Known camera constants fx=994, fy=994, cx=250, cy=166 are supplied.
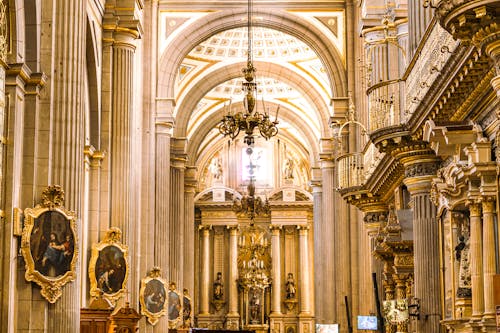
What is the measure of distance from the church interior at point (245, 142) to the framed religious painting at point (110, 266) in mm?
44

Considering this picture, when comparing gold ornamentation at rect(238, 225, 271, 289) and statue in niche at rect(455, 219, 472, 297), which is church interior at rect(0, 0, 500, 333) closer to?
statue in niche at rect(455, 219, 472, 297)

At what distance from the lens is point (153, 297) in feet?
82.4

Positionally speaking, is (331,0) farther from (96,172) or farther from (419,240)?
(419,240)

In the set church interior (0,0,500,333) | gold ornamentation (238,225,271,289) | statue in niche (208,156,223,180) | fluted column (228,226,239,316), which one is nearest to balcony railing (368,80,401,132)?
church interior (0,0,500,333)

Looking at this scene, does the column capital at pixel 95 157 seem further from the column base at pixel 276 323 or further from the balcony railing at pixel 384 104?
the column base at pixel 276 323

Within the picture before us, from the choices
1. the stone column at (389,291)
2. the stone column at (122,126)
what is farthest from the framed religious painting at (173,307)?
the stone column at (389,291)

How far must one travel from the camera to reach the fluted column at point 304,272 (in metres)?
47.9

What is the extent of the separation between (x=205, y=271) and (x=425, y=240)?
3403cm

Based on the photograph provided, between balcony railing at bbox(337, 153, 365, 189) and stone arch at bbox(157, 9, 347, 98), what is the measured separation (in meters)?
8.08

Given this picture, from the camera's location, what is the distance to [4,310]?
490 inches

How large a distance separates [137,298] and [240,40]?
1370 centimetres

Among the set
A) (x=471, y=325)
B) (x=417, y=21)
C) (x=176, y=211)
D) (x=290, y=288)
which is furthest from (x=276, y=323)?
(x=471, y=325)

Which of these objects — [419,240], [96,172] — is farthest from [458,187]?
[96,172]

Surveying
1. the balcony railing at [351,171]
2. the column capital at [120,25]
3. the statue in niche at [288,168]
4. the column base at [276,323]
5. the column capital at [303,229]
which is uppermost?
the statue in niche at [288,168]
